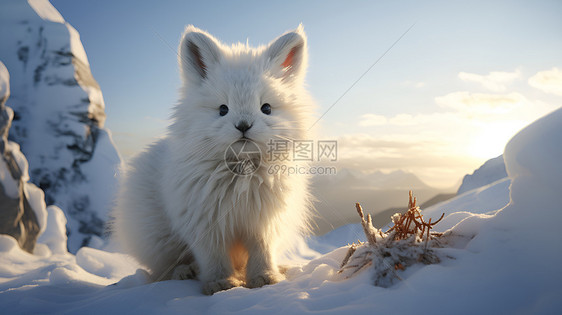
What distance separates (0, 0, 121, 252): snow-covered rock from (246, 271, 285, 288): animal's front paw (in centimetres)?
769

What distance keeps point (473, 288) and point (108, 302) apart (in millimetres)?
1955

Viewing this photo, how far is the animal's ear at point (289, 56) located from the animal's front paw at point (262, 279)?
1.57 meters

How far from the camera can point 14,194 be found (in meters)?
4.65

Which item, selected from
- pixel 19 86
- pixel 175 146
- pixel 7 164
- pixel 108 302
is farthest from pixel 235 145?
pixel 19 86

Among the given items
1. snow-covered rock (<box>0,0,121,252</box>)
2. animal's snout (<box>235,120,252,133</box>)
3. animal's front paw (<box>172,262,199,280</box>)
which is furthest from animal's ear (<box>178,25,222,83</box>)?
snow-covered rock (<box>0,0,121,252</box>)

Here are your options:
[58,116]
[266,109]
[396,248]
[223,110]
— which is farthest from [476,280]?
[58,116]

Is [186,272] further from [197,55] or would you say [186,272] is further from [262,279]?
[197,55]

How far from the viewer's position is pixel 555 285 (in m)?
1.12

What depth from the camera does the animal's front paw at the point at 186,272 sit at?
8.13 ft

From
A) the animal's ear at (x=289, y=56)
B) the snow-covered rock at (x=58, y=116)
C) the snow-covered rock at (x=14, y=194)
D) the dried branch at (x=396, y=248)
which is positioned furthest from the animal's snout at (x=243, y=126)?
the snow-covered rock at (x=58, y=116)

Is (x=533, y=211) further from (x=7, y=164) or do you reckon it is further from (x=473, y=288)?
(x=7, y=164)

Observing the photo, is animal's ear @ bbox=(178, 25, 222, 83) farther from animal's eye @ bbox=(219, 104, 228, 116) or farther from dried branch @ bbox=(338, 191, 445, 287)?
dried branch @ bbox=(338, 191, 445, 287)

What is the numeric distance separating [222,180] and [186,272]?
89 centimetres

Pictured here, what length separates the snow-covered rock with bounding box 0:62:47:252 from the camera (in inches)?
178
